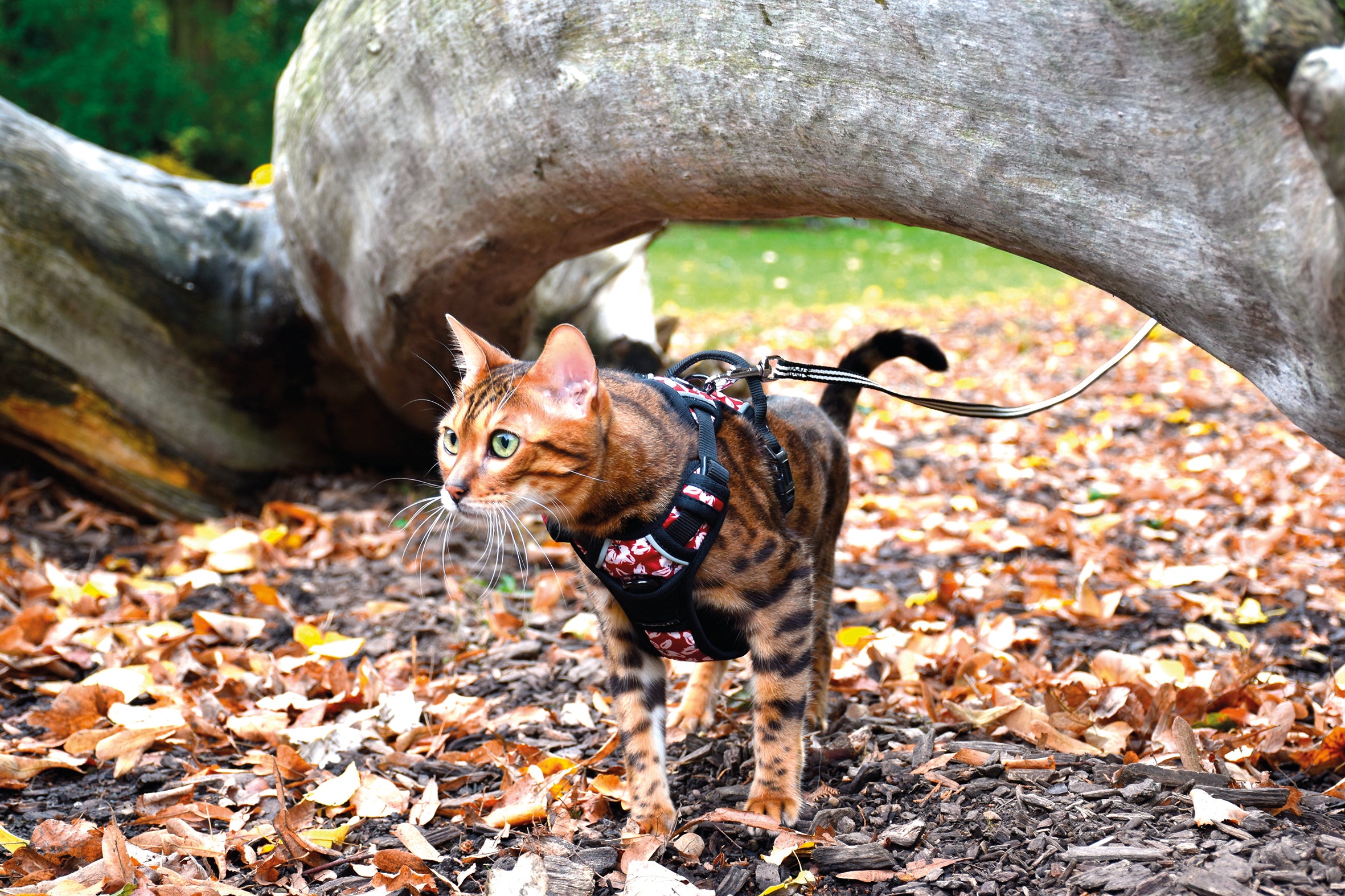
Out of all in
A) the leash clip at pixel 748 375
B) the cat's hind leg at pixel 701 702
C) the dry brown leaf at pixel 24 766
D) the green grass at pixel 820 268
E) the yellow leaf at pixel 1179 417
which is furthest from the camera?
the green grass at pixel 820 268

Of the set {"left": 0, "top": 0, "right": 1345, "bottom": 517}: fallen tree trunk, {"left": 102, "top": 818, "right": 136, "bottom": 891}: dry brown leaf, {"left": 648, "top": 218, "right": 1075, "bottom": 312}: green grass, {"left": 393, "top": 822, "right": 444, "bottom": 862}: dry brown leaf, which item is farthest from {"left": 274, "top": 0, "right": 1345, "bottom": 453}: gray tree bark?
{"left": 648, "top": 218, "right": 1075, "bottom": 312}: green grass

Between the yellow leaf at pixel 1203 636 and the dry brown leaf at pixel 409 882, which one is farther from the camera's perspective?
the yellow leaf at pixel 1203 636

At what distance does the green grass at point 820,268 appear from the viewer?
15.9 meters

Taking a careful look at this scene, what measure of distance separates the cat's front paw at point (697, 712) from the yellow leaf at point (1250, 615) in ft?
7.62

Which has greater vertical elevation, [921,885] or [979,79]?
[979,79]

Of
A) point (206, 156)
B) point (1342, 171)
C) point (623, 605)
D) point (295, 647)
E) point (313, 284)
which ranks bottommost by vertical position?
point (295, 647)

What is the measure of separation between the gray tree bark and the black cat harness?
813mm

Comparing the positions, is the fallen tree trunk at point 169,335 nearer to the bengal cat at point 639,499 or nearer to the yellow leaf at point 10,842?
the bengal cat at point 639,499

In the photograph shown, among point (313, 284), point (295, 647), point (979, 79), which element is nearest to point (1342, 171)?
point (979, 79)

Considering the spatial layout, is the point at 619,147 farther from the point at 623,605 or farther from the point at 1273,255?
the point at 1273,255

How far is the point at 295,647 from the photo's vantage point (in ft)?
13.0

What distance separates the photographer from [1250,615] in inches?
162

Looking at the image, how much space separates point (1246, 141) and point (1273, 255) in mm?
238

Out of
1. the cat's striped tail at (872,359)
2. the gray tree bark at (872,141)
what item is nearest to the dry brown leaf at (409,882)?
the cat's striped tail at (872,359)
